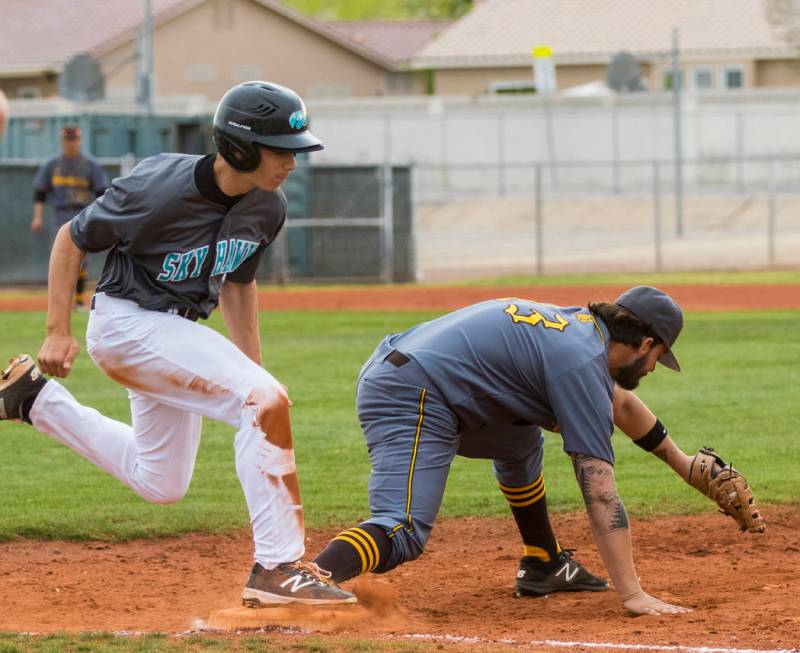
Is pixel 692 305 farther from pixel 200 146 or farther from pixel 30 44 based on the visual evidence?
pixel 30 44

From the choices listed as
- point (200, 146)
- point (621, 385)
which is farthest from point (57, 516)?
point (200, 146)

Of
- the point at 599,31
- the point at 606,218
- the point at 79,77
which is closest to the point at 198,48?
the point at 599,31

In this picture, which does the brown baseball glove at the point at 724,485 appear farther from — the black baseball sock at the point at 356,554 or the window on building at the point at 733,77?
the window on building at the point at 733,77

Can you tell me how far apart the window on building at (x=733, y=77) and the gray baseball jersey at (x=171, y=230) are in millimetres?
43609

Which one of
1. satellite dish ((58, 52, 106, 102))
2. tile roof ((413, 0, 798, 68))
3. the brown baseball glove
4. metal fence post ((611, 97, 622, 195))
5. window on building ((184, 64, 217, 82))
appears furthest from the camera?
window on building ((184, 64, 217, 82))

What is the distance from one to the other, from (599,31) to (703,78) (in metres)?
4.00

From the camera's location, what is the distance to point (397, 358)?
5.43m

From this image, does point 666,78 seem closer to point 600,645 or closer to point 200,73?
point 200,73

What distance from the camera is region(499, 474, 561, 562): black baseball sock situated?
600cm

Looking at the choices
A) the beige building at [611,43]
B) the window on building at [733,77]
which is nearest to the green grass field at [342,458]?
the beige building at [611,43]

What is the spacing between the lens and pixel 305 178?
23375 millimetres

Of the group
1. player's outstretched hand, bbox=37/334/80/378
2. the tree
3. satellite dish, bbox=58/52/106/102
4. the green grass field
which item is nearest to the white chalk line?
player's outstretched hand, bbox=37/334/80/378

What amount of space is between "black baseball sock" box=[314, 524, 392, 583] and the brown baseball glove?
150cm

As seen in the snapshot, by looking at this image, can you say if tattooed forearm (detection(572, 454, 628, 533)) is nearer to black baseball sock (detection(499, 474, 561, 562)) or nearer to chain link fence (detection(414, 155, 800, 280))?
black baseball sock (detection(499, 474, 561, 562))
